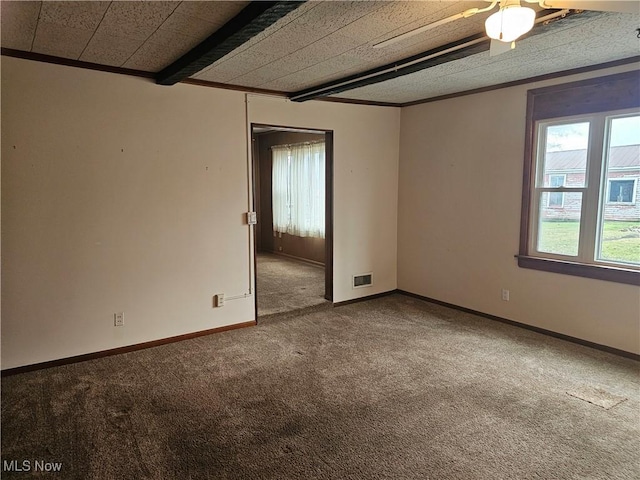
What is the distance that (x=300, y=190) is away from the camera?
291 inches

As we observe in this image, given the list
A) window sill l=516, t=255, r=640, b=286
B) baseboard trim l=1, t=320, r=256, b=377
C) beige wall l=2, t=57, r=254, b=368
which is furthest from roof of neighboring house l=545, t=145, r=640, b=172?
baseboard trim l=1, t=320, r=256, b=377

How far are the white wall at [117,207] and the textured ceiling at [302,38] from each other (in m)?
0.31

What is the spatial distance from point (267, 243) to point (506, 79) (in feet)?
18.9

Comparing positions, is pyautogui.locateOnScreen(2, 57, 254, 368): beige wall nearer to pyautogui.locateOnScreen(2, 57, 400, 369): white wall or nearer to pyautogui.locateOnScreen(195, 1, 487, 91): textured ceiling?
pyautogui.locateOnScreen(2, 57, 400, 369): white wall

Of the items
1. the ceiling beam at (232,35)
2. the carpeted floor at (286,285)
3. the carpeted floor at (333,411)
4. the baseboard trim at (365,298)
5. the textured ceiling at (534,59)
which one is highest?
the textured ceiling at (534,59)

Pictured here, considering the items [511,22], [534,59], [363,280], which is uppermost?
[534,59]

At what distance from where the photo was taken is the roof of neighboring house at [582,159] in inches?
135

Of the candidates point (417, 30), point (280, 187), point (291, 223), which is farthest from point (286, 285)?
point (417, 30)

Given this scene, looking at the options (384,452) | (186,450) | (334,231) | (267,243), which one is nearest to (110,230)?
(186,450)

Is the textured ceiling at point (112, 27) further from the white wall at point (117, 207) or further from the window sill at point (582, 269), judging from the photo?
the window sill at point (582, 269)

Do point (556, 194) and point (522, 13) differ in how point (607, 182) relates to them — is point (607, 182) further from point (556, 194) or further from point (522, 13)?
point (522, 13)

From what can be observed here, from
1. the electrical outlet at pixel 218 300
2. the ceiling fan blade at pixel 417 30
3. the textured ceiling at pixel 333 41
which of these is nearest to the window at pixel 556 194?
the textured ceiling at pixel 333 41

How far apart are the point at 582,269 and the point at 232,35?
3.45 meters

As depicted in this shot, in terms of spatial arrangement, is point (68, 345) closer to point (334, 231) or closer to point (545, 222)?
point (334, 231)
